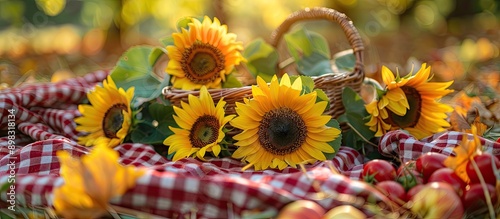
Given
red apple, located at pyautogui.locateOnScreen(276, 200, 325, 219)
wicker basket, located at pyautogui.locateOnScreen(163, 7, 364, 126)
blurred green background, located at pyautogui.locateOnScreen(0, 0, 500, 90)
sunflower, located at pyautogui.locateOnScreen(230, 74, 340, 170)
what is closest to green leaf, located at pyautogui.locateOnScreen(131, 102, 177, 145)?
wicker basket, located at pyautogui.locateOnScreen(163, 7, 364, 126)

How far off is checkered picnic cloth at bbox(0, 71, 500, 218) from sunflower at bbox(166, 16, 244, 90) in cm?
17

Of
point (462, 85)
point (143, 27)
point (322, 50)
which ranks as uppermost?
point (143, 27)

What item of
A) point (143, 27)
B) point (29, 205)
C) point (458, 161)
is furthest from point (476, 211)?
point (143, 27)

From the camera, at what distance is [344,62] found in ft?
4.83

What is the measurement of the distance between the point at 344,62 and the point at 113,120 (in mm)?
558

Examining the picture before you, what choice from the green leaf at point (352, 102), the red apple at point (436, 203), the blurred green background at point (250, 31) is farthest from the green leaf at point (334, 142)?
the blurred green background at point (250, 31)

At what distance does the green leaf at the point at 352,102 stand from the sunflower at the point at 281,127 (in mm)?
161

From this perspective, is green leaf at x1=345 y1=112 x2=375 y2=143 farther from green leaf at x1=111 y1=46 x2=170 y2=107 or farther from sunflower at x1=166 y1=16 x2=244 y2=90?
green leaf at x1=111 y1=46 x2=170 y2=107

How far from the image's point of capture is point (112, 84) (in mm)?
1329

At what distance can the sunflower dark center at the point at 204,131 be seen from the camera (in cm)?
120

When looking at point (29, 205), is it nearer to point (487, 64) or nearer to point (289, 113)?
point (289, 113)

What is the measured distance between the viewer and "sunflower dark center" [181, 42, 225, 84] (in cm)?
131

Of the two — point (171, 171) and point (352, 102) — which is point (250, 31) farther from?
point (171, 171)

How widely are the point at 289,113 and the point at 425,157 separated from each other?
294 millimetres
